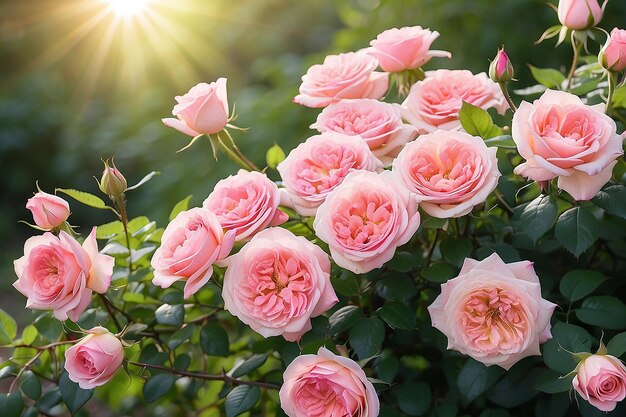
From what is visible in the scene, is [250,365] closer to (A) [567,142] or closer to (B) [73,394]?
(B) [73,394]

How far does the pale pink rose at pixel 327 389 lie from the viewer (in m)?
0.85

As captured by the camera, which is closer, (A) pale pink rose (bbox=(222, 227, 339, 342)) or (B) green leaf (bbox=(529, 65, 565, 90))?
(A) pale pink rose (bbox=(222, 227, 339, 342))

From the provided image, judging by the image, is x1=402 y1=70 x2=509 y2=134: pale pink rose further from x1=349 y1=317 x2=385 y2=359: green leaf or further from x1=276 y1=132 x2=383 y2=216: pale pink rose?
x1=349 y1=317 x2=385 y2=359: green leaf

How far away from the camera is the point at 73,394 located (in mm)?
1049

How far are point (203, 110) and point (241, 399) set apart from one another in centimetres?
41

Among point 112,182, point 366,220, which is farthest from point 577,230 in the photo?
point 112,182

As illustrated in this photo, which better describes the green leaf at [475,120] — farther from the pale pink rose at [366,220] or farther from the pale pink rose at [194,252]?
the pale pink rose at [194,252]

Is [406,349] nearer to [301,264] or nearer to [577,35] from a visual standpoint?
[301,264]

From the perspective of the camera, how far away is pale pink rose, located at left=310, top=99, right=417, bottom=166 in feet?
3.34

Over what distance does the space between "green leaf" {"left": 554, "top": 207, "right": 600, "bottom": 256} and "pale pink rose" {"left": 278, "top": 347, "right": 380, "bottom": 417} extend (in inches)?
12.8

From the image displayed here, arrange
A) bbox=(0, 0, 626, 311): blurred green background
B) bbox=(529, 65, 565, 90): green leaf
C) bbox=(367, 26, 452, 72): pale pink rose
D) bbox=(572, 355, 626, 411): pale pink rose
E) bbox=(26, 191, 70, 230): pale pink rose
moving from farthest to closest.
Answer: bbox=(0, 0, 626, 311): blurred green background
bbox=(529, 65, 565, 90): green leaf
bbox=(367, 26, 452, 72): pale pink rose
bbox=(26, 191, 70, 230): pale pink rose
bbox=(572, 355, 626, 411): pale pink rose

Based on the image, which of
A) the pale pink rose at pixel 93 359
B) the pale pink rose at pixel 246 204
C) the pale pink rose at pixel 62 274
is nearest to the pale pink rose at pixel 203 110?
the pale pink rose at pixel 246 204

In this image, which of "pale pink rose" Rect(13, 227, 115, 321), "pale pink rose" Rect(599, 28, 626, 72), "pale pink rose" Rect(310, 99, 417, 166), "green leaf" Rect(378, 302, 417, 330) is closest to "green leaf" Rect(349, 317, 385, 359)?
"green leaf" Rect(378, 302, 417, 330)

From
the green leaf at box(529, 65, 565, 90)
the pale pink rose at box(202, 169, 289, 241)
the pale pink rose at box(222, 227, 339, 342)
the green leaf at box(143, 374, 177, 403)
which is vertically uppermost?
the pale pink rose at box(202, 169, 289, 241)
